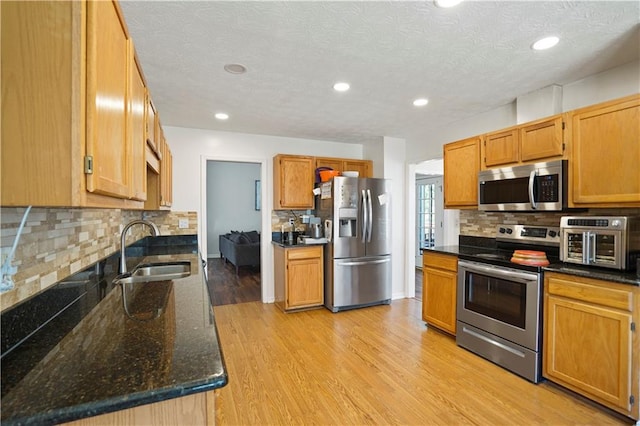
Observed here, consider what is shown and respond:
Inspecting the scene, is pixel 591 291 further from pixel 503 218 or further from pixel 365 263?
pixel 365 263

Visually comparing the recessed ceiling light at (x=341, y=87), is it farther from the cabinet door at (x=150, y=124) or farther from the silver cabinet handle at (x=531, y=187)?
the silver cabinet handle at (x=531, y=187)

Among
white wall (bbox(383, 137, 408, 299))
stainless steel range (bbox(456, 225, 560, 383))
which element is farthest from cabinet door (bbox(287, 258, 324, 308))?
stainless steel range (bbox(456, 225, 560, 383))

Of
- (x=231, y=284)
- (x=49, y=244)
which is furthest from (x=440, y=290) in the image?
(x=231, y=284)

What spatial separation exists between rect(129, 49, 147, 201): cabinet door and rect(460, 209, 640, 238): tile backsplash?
309 centimetres

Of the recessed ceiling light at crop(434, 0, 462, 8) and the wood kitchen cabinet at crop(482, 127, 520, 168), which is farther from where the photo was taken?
the wood kitchen cabinet at crop(482, 127, 520, 168)

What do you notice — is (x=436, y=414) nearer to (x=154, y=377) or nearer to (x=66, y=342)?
(x=154, y=377)

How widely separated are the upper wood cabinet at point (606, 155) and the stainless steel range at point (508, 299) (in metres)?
0.50

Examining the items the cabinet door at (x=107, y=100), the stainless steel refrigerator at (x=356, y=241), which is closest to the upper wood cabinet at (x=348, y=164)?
the stainless steel refrigerator at (x=356, y=241)

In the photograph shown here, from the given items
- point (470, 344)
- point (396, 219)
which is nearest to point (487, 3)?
point (470, 344)

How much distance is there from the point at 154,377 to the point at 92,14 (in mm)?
931

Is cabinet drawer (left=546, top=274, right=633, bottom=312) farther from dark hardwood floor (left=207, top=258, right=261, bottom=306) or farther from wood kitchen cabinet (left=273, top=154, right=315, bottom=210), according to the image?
dark hardwood floor (left=207, top=258, right=261, bottom=306)

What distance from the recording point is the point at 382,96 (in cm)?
303

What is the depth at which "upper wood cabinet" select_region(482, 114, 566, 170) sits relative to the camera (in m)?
2.48

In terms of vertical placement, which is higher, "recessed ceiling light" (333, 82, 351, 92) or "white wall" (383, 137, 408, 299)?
"recessed ceiling light" (333, 82, 351, 92)
